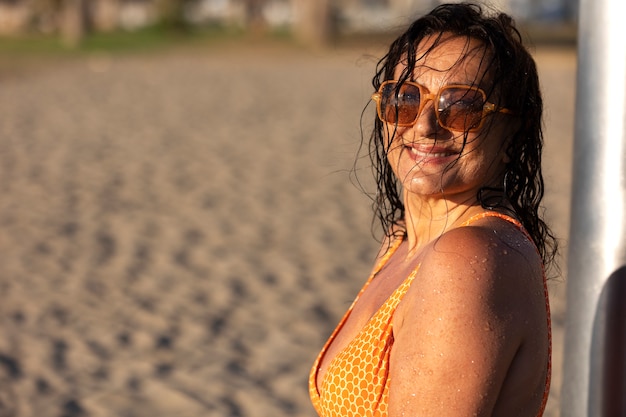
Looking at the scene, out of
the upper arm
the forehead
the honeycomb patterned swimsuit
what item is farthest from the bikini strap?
the forehead

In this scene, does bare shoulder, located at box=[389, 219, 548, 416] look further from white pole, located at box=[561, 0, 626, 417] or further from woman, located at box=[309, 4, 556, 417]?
white pole, located at box=[561, 0, 626, 417]

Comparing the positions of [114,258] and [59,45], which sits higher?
[114,258]

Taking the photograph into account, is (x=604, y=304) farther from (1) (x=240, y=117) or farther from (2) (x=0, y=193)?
Result: (1) (x=240, y=117)

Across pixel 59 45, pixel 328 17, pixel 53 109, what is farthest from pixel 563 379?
pixel 59 45

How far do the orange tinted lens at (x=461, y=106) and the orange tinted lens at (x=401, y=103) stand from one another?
0.18ft

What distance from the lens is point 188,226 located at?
25.2 ft

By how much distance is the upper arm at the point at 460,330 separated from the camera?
1.45 metres

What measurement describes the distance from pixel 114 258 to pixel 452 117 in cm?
535

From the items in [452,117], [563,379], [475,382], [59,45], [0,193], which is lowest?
[59,45]

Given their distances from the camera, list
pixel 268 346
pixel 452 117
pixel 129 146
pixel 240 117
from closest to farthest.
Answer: pixel 452 117, pixel 268 346, pixel 129 146, pixel 240 117

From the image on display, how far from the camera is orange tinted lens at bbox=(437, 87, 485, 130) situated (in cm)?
167

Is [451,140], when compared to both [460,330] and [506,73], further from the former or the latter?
[460,330]

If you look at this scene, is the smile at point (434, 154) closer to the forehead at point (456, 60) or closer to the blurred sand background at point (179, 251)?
the forehead at point (456, 60)

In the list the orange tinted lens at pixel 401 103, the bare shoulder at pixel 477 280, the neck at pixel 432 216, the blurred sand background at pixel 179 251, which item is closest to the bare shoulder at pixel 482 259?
the bare shoulder at pixel 477 280
